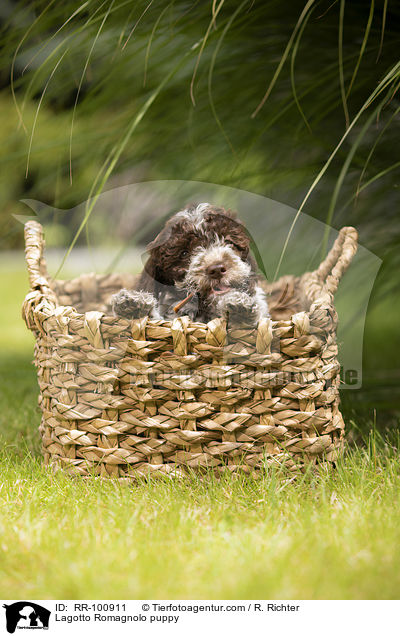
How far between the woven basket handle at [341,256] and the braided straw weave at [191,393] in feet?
0.38

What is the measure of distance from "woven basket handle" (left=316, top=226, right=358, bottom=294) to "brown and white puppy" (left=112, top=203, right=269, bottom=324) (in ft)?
0.53

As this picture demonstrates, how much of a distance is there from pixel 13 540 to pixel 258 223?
33.3 inches

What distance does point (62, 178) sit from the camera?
1346 mm

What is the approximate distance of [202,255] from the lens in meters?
1.21

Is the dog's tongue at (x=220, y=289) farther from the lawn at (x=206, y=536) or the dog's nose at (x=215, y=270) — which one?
the lawn at (x=206, y=536)

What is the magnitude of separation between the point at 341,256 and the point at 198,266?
304 mm

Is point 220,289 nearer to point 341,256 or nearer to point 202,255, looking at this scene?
point 202,255

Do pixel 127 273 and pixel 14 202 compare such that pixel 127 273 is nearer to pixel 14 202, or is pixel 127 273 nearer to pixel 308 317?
pixel 14 202

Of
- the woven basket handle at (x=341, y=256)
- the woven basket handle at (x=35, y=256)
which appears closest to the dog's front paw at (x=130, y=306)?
the woven basket handle at (x=35, y=256)

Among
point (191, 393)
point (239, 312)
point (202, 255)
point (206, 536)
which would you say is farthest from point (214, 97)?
point (206, 536)

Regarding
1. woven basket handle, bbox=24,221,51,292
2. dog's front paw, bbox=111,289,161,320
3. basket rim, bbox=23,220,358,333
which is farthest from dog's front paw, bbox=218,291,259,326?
woven basket handle, bbox=24,221,51,292

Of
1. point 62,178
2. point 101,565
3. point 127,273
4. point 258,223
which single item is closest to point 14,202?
point 62,178
